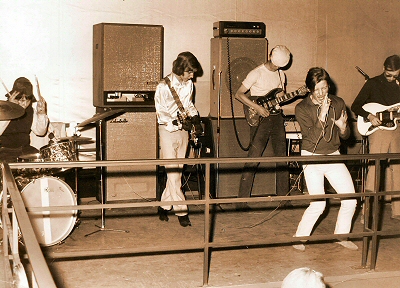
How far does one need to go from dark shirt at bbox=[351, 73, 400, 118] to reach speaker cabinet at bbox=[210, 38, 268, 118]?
1.53 metres

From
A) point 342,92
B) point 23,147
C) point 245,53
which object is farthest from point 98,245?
point 342,92

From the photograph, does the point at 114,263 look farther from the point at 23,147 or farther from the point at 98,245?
the point at 23,147

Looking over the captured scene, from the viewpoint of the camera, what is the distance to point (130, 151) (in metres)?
7.07

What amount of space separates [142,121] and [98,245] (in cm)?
201

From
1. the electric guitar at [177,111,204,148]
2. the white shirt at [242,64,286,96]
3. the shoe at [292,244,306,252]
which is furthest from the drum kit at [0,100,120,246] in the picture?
the white shirt at [242,64,286,96]

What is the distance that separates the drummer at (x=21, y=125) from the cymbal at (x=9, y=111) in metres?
0.72

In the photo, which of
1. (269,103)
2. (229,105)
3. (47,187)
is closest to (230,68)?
(229,105)

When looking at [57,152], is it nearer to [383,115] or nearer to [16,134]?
[16,134]

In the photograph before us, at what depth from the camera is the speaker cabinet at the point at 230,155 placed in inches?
288

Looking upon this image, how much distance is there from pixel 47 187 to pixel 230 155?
274 centimetres

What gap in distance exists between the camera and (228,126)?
735 centimetres

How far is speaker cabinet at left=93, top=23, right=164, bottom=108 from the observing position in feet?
22.7

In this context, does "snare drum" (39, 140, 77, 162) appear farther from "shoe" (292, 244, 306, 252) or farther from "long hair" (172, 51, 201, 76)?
"shoe" (292, 244, 306, 252)

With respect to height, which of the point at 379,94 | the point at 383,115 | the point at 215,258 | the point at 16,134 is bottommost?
the point at 215,258
